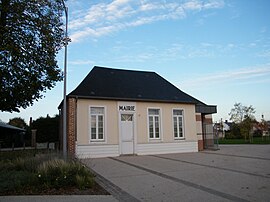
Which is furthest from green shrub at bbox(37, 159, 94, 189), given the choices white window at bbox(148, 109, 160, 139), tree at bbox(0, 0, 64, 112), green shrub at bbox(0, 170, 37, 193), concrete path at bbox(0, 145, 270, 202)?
white window at bbox(148, 109, 160, 139)

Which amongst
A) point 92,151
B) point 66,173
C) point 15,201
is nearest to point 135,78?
point 92,151

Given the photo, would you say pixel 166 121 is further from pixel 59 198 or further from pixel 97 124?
pixel 59 198

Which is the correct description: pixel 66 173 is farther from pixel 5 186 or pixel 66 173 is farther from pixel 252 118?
pixel 252 118

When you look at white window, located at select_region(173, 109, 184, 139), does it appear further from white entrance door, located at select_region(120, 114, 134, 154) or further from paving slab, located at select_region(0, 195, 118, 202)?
paving slab, located at select_region(0, 195, 118, 202)

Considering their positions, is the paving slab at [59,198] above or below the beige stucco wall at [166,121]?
below

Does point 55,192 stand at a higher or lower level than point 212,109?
lower

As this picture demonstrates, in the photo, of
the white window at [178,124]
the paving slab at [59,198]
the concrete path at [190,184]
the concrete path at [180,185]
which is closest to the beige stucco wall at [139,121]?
the white window at [178,124]

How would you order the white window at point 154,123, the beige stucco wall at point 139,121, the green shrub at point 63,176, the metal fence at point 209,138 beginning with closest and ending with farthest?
the green shrub at point 63,176 < the beige stucco wall at point 139,121 < the white window at point 154,123 < the metal fence at point 209,138

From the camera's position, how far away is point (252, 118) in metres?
36.0

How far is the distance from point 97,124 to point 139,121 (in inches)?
113

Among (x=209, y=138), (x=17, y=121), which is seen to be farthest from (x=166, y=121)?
(x=17, y=121)

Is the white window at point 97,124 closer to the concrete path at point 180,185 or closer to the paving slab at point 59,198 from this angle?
the concrete path at point 180,185

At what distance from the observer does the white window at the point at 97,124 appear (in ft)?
55.6

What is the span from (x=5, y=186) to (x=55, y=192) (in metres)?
1.43
